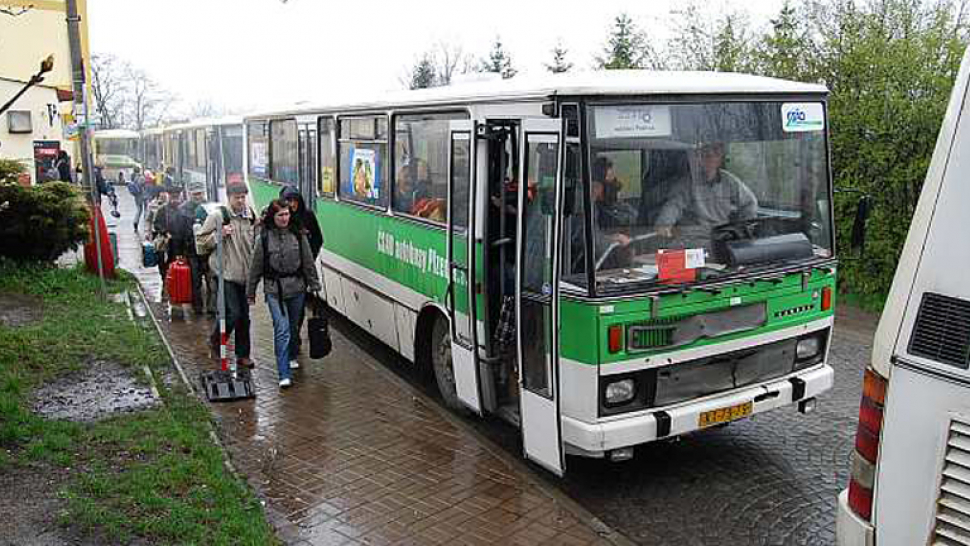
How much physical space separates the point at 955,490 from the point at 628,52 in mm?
18252

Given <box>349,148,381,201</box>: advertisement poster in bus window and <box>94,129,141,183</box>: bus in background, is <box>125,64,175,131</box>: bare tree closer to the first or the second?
<box>94,129,141,183</box>: bus in background

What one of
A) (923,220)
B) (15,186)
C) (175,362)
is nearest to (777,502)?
(923,220)

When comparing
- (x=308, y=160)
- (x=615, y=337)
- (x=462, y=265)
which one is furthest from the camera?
(x=308, y=160)

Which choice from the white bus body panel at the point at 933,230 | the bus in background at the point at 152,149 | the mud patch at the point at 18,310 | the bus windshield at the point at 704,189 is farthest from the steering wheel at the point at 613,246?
the bus in background at the point at 152,149

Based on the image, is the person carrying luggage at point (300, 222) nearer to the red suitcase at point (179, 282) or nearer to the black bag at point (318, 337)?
the black bag at point (318, 337)

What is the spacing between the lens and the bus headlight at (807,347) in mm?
6801

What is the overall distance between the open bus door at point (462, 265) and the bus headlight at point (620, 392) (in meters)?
1.54

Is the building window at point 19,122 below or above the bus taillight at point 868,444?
above

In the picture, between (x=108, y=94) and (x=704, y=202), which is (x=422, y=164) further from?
(x=108, y=94)

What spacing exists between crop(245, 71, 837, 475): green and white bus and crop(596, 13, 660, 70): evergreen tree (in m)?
12.3

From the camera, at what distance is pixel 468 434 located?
24.9 ft

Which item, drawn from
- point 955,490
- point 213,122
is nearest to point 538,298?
point 955,490

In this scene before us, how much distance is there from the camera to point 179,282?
1153 cm

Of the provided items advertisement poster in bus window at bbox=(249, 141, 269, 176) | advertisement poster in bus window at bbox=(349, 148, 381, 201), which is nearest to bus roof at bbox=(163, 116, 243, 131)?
advertisement poster in bus window at bbox=(249, 141, 269, 176)
